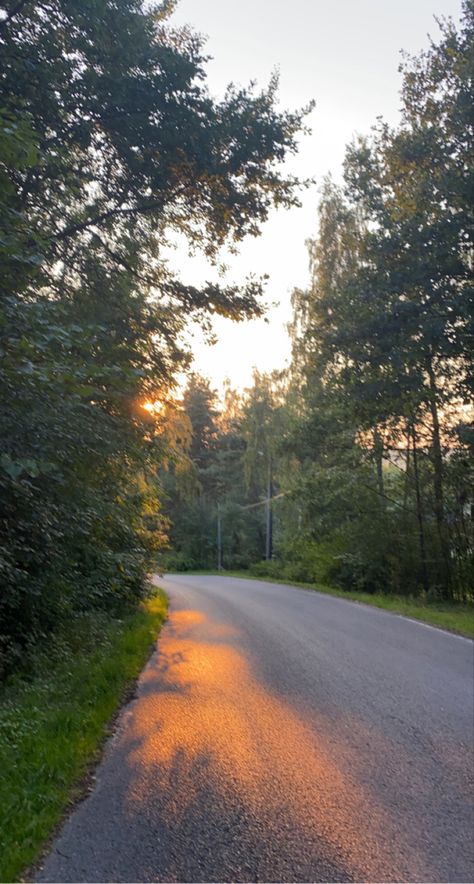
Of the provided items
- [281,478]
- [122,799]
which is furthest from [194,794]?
[281,478]

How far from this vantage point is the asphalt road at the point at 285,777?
3.29 m

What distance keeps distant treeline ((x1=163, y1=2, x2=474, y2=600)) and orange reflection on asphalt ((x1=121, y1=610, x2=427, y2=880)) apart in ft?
26.2

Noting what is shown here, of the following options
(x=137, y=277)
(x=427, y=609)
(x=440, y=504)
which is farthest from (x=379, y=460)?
(x=137, y=277)

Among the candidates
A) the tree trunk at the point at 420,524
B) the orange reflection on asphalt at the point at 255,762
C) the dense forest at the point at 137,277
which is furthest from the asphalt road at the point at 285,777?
the tree trunk at the point at 420,524

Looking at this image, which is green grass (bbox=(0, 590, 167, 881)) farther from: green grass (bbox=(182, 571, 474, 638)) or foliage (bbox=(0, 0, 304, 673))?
green grass (bbox=(182, 571, 474, 638))

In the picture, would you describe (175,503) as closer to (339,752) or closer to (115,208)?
(115,208)

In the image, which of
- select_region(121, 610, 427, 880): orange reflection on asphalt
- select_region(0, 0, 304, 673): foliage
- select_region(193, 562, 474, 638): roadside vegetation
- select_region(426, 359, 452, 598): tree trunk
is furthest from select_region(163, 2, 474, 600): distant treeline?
select_region(121, 610, 427, 880): orange reflection on asphalt

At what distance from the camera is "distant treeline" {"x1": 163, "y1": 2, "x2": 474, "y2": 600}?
41.5 feet

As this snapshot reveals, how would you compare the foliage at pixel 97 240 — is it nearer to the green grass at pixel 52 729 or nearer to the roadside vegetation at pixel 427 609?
the green grass at pixel 52 729

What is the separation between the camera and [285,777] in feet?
14.5

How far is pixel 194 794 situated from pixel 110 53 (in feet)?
28.3

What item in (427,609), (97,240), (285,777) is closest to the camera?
(285,777)

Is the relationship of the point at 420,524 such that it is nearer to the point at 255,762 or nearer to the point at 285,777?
the point at 255,762

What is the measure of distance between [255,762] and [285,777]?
37 cm
